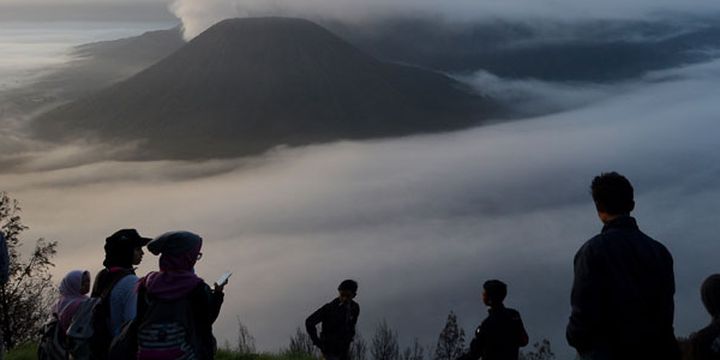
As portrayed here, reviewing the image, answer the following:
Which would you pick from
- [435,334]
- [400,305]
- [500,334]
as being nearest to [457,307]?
[400,305]

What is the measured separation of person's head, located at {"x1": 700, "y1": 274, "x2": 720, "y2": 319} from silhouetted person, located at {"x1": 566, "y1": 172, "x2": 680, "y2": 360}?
1.10 meters

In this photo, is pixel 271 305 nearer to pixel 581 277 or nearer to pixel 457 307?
pixel 457 307

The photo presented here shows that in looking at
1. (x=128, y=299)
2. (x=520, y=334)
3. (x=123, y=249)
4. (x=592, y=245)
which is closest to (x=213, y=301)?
(x=128, y=299)

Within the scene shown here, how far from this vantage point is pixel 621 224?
616cm

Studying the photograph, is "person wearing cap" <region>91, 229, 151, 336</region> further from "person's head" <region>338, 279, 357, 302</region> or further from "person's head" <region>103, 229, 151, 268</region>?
"person's head" <region>338, 279, 357, 302</region>

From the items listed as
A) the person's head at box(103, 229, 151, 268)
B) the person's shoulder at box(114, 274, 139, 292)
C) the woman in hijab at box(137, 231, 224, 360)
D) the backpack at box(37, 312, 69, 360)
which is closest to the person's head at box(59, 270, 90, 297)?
the backpack at box(37, 312, 69, 360)

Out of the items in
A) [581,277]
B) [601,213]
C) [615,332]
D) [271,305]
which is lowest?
[615,332]

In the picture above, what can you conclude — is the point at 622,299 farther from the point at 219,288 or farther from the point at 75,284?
the point at 75,284

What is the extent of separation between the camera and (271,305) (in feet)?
604

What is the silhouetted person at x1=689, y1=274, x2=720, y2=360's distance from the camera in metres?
6.93

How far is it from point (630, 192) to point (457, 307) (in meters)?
180

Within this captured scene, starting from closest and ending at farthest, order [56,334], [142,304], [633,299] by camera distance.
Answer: [633,299]
[142,304]
[56,334]

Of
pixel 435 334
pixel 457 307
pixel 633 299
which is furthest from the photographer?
pixel 457 307

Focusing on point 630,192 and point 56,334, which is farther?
point 56,334
